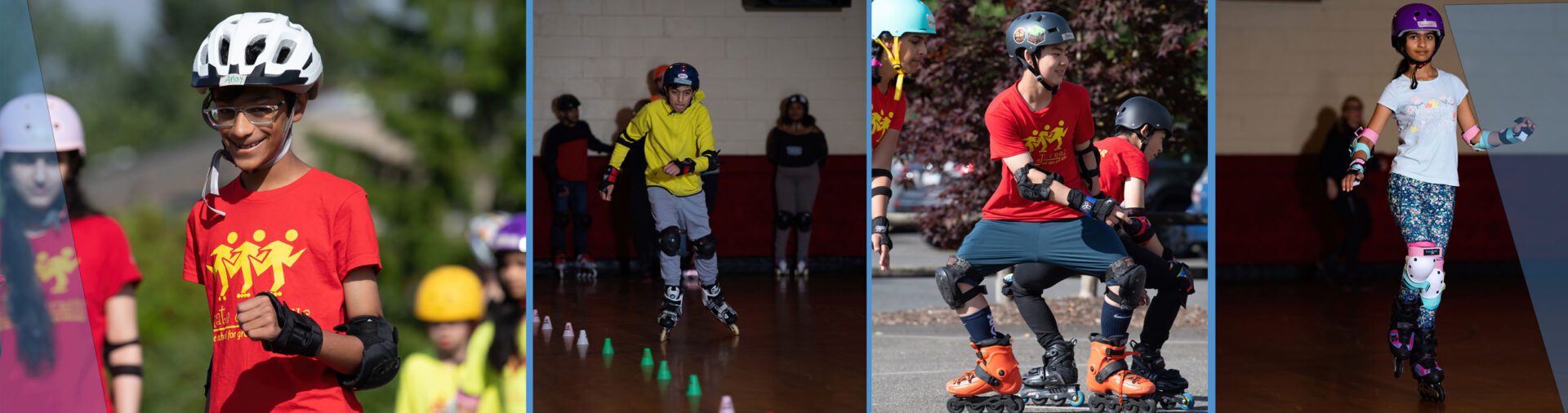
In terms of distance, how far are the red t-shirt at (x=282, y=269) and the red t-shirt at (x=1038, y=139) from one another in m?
2.31

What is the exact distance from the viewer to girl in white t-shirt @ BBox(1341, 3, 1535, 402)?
513 cm

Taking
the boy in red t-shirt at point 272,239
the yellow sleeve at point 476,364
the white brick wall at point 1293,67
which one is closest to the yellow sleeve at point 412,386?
the yellow sleeve at point 476,364

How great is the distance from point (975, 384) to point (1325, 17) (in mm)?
6753

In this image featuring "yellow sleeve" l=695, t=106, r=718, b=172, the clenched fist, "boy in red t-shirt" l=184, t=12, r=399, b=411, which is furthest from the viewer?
"yellow sleeve" l=695, t=106, r=718, b=172

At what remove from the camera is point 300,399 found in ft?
8.94

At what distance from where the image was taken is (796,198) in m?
4.84

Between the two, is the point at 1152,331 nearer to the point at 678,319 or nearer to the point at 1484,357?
the point at 678,319

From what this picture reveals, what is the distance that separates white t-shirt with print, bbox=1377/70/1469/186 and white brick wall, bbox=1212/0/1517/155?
4.88 meters

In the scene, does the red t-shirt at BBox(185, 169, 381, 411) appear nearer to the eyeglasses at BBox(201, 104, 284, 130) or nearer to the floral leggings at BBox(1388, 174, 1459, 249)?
the eyeglasses at BBox(201, 104, 284, 130)

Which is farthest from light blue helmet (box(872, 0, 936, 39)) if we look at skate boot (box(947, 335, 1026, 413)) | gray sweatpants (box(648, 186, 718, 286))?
skate boot (box(947, 335, 1026, 413))

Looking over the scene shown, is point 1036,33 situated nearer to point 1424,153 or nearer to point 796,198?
point 796,198

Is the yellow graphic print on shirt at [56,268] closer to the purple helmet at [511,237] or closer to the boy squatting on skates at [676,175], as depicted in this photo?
the purple helmet at [511,237]

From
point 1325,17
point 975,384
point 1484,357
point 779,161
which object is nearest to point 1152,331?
point 975,384

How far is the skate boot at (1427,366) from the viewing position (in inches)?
207
